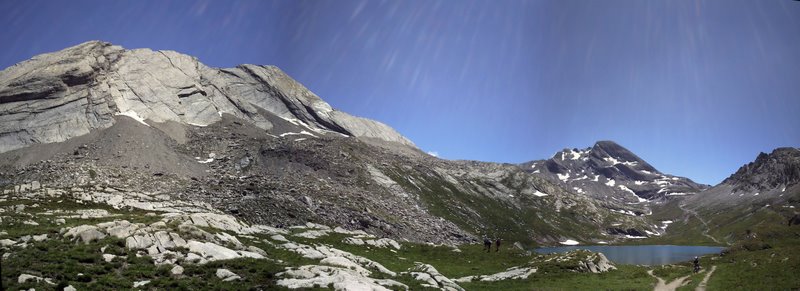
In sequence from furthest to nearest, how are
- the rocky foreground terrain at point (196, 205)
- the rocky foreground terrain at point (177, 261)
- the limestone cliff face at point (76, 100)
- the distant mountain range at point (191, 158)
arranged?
1. the limestone cliff face at point (76, 100)
2. the distant mountain range at point (191, 158)
3. the rocky foreground terrain at point (196, 205)
4. the rocky foreground terrain at point (177, 261)

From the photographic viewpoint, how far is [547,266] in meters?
53.7

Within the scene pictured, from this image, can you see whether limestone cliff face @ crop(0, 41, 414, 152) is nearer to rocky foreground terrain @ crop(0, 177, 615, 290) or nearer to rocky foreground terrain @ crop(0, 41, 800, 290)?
rocky foreground terrain @ crop(0, 41, 800, 290)

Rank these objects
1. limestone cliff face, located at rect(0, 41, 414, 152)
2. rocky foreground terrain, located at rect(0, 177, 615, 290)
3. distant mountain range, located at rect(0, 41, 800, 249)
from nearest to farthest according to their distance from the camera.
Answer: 1. rocky foreground terrain, located at rect(0, 177, 615, 290)
2. distant mountain range, located at rect(0, 41, 800, 249)
3. limestone cliff face, located at rect(0, 41, 414, 152)

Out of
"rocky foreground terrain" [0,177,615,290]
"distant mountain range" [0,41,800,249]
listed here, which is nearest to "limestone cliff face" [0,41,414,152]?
"distant mountain range" [0,41,800,249]

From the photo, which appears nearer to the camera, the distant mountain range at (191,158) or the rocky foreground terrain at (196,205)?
the rocky foreground terrain at (196,205)

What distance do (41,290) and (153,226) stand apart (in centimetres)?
1779

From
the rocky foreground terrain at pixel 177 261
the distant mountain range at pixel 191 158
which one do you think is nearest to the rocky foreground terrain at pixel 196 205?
the rocky foreground terrain at pixel 177 261

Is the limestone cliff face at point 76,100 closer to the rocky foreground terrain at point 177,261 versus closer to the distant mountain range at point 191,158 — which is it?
the distant mountain range at point 191,158

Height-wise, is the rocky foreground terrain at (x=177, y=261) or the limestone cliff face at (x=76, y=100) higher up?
the limestone cliff face at (x=76, y=100)

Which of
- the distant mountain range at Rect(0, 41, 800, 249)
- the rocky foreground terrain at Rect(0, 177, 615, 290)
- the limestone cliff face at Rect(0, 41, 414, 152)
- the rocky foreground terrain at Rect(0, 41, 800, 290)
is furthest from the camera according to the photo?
the limestone cliff face at Rect(0, 41, 414, 152)

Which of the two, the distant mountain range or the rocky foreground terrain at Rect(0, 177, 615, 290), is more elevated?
the distant mountain range

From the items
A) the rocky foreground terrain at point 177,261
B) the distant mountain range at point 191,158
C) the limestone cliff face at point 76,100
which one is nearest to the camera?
the rocky foreground terrain at point 177,261

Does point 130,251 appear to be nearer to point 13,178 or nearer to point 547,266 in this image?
point 547,266

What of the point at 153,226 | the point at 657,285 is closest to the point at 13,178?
the point at 153,226
